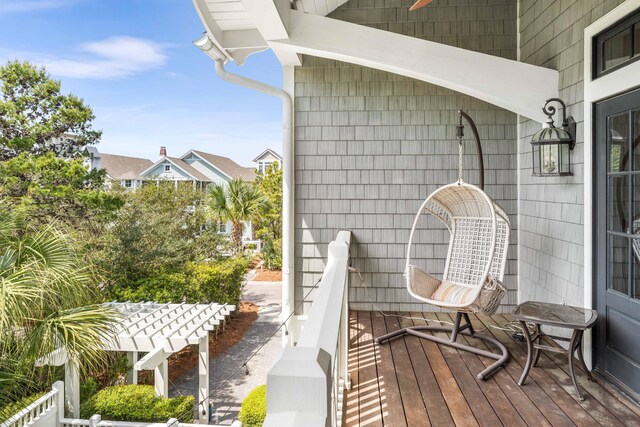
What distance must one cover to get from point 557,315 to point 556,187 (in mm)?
1347

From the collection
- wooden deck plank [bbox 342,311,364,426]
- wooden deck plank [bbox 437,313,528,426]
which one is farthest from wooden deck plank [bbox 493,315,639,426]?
wooden deck plank [bbox 342,311,364,426]

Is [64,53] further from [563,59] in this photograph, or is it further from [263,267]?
[563,59]

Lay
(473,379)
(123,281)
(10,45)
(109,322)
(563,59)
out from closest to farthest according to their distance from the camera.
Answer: (473,379) → (563,59) → (109,322) → (123,281) → (10,45)

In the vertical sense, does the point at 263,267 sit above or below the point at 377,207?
below

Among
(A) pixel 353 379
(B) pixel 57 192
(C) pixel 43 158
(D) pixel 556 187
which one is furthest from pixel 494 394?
(C) pixel 43 158

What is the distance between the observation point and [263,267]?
16031 mm

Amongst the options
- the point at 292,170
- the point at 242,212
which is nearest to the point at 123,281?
the point at 242,212

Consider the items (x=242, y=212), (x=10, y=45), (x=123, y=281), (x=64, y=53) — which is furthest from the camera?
(x=64, y=53)

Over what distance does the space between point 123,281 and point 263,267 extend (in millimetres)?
6310

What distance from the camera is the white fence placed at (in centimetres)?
433

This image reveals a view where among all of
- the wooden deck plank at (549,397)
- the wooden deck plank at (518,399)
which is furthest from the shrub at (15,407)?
the wooden deck plank at (549,397)

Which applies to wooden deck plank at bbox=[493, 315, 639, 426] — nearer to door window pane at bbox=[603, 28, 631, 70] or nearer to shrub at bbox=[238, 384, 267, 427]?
door window pane at bbox=[603, 28, 631, 70]

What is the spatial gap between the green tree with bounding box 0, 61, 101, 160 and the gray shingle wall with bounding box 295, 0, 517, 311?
11148 millimetres

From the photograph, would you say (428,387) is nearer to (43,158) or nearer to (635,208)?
(635,208)
